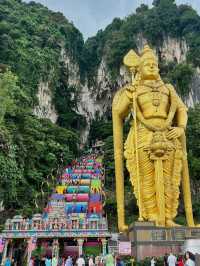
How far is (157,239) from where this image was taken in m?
6.36

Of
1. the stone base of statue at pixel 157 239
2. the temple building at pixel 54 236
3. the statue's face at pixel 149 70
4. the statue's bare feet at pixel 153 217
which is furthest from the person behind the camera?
the temple building at pixel 54 236

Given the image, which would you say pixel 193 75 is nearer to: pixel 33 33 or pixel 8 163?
pixel 33 33

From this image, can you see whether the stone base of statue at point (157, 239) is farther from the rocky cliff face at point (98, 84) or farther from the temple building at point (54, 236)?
the rocky cliff face at point (98, 84)

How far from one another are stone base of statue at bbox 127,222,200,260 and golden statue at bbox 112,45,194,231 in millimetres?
383

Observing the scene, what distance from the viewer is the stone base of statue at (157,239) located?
6.24 m

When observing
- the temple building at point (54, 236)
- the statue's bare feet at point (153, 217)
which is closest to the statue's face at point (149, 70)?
the statue's bare feet at point (153, 217)

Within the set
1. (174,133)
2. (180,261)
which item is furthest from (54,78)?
(180,261)

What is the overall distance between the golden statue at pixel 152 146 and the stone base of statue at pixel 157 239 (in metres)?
0.38

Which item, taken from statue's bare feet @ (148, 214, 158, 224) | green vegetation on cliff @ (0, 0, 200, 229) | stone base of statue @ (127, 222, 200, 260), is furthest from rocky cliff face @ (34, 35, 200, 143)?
stone base of statue @ (127, 222, 200, 260)

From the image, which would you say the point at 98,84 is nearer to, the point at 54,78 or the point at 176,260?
the point at 54,78

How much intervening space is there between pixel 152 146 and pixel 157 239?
5.82ft

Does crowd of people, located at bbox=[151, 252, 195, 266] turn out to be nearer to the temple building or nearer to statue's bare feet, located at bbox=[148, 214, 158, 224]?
statue's bare feet, located at bbox=[148, 214, 158, 224]

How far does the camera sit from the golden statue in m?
7.10

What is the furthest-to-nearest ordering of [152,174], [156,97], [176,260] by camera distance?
[156,97] < [152,174] < [176,260]
